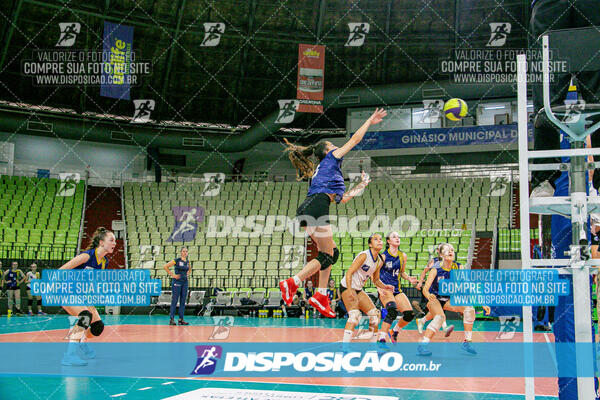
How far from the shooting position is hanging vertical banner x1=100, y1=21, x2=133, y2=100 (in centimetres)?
2219

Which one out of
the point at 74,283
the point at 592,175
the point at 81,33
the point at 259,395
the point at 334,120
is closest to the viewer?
the point at 592,175

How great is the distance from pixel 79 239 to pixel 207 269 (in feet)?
17.6

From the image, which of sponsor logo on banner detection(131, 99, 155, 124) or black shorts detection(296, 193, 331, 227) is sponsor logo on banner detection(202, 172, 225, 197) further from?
black shorts detection(296, 193, 331, 227)

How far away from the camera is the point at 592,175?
11.9 feet

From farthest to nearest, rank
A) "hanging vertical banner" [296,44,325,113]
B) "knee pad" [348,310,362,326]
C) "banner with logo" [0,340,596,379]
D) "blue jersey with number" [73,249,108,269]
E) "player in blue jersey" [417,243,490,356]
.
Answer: "hanging vertical banner" [296,44,325,113] → "player in blue jersey" [417,243,490,356] → "knee pad" [348,310,362,326] → "blue jersey with number" [73,249,108,269] → "banner with logo" [0,340,596,379]

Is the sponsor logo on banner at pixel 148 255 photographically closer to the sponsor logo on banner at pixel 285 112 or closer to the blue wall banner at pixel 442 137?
the sponsor logo on banner at pixel 285 112

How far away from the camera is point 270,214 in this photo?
2214cm

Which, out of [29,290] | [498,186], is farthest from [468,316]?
[29,290]

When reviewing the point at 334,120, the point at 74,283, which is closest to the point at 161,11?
the point at 334,120

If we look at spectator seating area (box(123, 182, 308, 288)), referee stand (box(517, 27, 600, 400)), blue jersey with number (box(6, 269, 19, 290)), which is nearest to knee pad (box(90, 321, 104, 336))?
referee stand (box(517, 27, 600, 400))

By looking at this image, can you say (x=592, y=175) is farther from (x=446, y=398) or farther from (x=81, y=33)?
(x=81, y=33)

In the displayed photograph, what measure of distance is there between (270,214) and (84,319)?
48.5 ft

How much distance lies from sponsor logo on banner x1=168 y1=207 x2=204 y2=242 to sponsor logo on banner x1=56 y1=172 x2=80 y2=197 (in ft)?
15.4

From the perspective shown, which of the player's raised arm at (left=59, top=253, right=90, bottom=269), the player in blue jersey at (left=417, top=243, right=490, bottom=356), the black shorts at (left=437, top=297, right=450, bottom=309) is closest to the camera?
the player's raised arm at (left=59, top=253, right=90, bottom=269)
